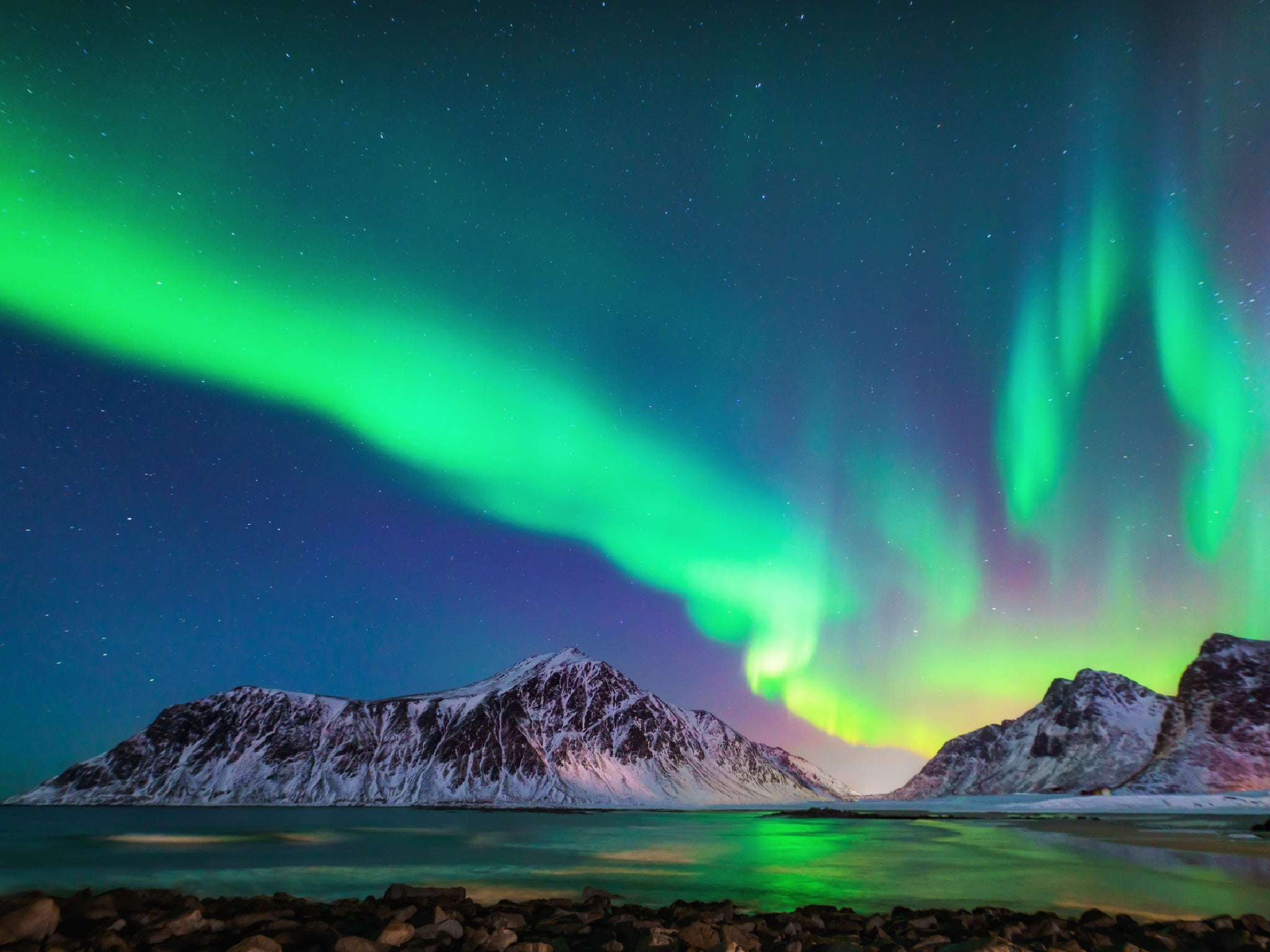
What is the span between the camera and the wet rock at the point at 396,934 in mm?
Answer: 13852

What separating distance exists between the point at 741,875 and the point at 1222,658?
731 feet

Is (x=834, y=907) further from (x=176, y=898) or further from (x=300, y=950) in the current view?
(x=176, y=898)

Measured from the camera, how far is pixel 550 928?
17.0 m

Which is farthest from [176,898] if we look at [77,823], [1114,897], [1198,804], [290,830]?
[1198,804]

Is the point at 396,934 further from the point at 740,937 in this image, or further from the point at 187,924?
the point at 740,937

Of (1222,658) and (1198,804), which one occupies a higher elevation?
(1222,658)

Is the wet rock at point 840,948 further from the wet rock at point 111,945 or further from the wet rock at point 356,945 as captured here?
the wet rock at point 111,945

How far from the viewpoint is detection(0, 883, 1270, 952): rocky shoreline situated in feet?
45.1

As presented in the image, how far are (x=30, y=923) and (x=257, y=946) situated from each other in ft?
19.4

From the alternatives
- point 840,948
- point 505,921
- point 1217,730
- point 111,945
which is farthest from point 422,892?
point 1217,730

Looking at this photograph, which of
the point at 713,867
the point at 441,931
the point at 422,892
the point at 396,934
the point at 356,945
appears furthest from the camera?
the point at 713,867

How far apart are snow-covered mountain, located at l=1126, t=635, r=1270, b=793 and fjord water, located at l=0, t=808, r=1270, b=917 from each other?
10050 cm

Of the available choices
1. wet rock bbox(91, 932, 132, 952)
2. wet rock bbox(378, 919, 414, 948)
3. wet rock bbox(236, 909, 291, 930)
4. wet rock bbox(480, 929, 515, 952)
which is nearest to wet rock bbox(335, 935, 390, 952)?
wet rock bbox(378, 919, 414, 948)

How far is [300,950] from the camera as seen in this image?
13.4m
